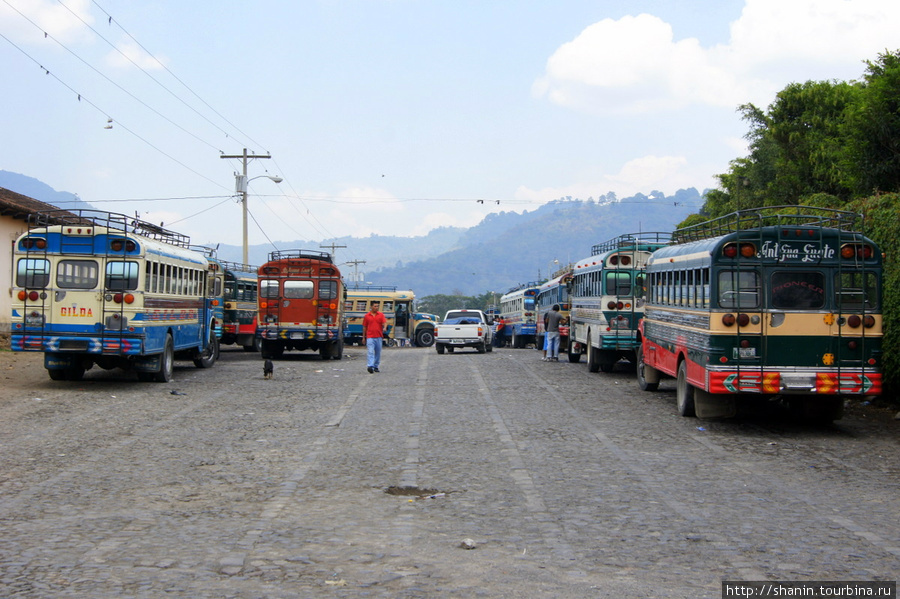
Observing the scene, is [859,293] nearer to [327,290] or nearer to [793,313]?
[793,313]

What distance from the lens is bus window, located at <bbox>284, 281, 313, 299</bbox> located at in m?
29.5

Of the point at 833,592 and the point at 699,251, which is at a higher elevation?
the point at 699,251

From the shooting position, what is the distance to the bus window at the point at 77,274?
1806 centimetres

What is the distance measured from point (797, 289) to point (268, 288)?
Result: 64.8 feet

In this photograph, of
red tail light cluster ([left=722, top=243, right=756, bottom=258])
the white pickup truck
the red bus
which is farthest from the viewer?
the white pickup truck

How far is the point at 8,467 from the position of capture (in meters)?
9.71

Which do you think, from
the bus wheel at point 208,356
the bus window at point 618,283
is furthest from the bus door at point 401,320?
the bus window at point 618,283

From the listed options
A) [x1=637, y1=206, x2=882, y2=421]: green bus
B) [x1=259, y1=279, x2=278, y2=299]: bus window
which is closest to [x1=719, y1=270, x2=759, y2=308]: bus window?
[x1=637, y1=206, x2=882, y2=421]: green bus

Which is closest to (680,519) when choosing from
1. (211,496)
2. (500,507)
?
(500,507)

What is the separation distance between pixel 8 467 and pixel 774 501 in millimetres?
7836

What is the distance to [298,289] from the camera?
96.8 feet

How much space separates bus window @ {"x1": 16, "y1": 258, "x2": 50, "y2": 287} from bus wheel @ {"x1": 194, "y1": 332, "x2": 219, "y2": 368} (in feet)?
21.8

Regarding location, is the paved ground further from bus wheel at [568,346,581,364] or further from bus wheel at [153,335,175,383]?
bus wheel at [568,346,581,364]

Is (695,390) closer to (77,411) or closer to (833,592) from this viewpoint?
(833,592)
